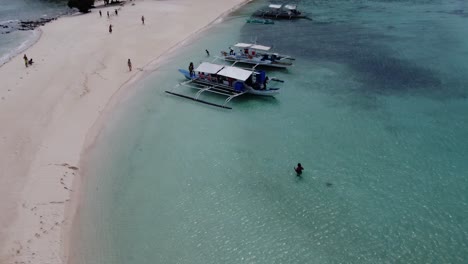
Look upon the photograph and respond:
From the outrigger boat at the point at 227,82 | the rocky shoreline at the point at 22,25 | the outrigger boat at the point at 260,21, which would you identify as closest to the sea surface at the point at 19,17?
the rocky shoreline at the point at 22,25

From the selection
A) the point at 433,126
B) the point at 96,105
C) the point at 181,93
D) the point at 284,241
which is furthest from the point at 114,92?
the point at 433,126

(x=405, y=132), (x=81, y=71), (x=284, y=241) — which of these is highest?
(x=81, y=71)

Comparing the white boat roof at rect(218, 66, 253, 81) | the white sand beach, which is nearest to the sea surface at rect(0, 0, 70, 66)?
the white sand beach

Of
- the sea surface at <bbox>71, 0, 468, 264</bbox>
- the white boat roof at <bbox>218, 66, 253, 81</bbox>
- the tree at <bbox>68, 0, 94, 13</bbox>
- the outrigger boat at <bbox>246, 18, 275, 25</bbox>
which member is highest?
the tree at <bbox>68, 0, 94, 13</bbox>

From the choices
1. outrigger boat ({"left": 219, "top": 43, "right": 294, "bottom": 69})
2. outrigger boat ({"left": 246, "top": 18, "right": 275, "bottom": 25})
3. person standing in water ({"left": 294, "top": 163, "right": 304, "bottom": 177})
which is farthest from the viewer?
outrigger boat ({"left": 246, "top": 18, "right": 275, "bottom": 25})

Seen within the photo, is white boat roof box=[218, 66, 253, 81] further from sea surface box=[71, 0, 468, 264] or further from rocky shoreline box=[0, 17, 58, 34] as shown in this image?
rocky shoreline box=[0, 17, 58, 34]

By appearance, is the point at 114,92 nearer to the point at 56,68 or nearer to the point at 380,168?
the point at 56,68

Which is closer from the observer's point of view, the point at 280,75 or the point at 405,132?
the point at 405,132
